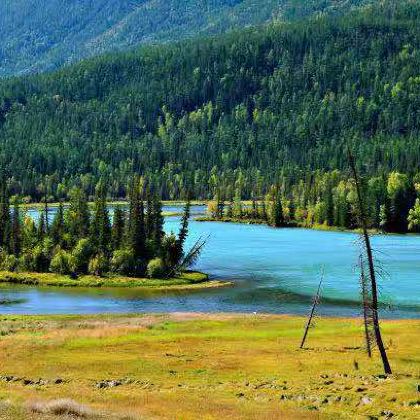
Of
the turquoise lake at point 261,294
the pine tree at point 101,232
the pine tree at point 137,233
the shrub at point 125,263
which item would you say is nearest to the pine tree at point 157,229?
the pine tree at point 137,233

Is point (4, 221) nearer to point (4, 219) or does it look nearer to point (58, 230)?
point (4, 219)

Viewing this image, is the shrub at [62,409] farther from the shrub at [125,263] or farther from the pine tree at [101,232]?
the pine tree at [101,232]

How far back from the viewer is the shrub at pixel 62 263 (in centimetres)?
15300

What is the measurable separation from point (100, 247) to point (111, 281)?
606 inches

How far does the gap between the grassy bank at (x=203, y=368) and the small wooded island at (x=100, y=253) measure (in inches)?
1736

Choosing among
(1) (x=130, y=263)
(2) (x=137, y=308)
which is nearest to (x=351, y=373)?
(2) (x=137, y=308)

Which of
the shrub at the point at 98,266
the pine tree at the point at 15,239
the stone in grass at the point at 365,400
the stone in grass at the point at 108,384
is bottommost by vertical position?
the stone in grass at the point at 108,384

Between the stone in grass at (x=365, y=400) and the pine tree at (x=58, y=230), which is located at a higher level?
the pine tree at (x=58, y=230)

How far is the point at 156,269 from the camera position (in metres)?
151

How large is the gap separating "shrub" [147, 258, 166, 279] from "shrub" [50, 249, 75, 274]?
50.9 feet

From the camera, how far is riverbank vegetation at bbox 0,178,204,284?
499 ft

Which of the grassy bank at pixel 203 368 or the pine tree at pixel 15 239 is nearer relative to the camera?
the grassy bank at pixel 203 368

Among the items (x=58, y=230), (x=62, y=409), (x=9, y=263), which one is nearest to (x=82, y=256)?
(x=58, y=230)

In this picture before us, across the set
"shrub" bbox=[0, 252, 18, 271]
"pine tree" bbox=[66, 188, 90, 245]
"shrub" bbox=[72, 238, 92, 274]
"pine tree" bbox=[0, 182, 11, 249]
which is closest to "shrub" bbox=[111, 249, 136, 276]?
"shrub" bbox=[72, 238, 92, 274]
